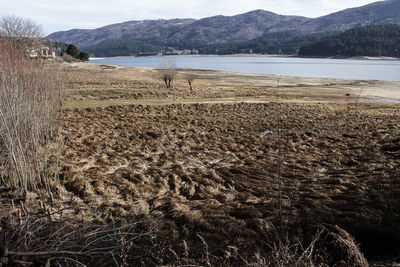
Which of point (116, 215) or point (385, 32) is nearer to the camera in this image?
point (116, 215)

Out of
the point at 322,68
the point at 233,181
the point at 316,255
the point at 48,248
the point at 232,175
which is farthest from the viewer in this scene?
the point at 322,68

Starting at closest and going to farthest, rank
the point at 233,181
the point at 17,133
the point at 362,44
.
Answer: the point at 17,133 < the point at 233,181 < the point at 362,44

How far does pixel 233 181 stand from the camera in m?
9.67

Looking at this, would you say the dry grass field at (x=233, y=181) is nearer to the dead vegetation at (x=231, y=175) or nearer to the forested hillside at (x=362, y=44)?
the dead vegetation at (x=231, y=175)

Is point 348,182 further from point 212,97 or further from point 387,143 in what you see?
point 212,97

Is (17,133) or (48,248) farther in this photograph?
(17,133)

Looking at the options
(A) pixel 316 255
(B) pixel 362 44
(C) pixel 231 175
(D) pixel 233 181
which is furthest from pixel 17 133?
(B) pixel 362 44

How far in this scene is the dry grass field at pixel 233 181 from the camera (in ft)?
18.4

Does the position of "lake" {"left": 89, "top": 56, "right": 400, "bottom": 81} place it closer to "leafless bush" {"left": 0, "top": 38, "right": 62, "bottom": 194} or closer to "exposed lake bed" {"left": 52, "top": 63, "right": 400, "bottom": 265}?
"exposed lake bed" {"left": 52, "top": 63, "right": 400, "bottom": 265}

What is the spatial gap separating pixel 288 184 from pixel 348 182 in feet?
5.92

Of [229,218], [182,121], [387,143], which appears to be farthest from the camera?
[182,121]

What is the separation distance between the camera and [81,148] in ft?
41.5

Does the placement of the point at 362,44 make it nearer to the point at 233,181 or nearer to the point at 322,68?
the point at 322,68

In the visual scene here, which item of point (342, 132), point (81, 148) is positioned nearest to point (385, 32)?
point (342, 132)
